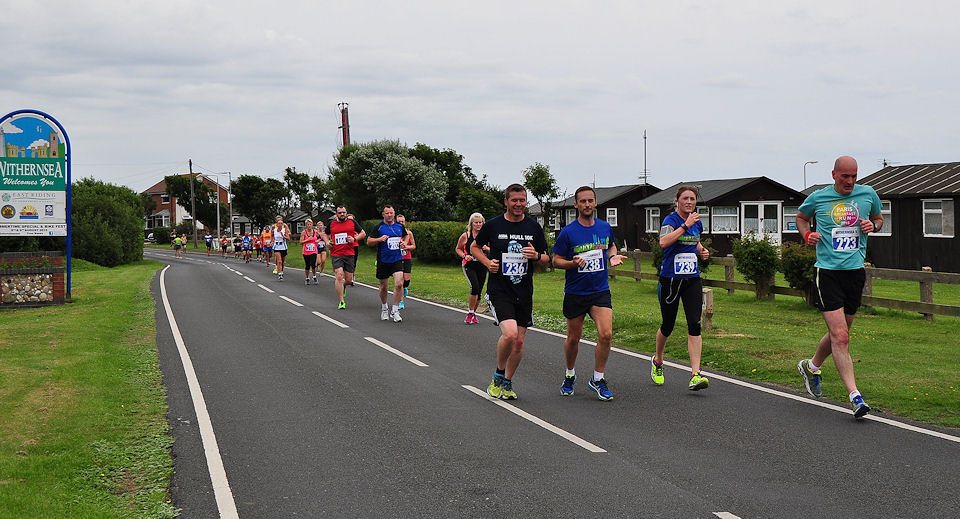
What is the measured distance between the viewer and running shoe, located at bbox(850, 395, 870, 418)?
7.46 metres

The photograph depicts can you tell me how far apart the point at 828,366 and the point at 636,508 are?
6.04m

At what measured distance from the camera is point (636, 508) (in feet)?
17.4

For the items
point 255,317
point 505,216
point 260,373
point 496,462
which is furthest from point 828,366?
point 255,317

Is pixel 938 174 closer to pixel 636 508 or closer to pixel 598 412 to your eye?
pixel 598 412

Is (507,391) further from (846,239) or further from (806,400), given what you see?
(846,239)

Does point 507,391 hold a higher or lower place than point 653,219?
lower

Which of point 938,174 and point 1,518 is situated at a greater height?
point 938,174

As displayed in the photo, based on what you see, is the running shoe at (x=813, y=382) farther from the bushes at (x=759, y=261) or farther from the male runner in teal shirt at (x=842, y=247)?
the bushes at (x=759, y=261)

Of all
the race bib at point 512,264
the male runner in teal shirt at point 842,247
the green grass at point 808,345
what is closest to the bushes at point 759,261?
the green grass at point 808,345

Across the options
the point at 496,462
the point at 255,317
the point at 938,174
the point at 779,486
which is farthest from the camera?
the point at 938,174

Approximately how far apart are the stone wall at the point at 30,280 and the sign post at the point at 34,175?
1.05 metres

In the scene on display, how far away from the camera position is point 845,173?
791 cm

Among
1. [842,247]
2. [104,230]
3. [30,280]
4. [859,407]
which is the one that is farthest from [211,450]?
[104,230]

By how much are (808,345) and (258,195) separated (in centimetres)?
8653
